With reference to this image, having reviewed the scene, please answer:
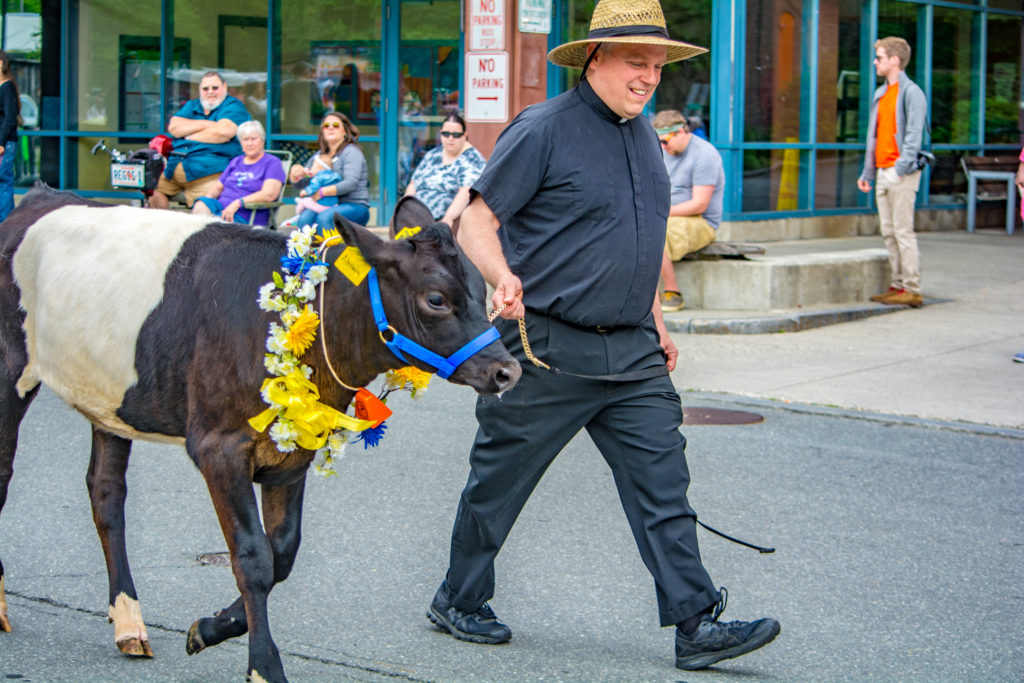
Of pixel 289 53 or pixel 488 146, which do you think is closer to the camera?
pixel 488 146

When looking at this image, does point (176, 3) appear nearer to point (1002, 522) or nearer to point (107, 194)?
point (107, 194)

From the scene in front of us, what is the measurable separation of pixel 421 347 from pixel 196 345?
70cm

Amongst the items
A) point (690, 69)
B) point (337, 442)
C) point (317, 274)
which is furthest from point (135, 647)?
point (690, 69)

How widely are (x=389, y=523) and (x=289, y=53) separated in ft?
40.8

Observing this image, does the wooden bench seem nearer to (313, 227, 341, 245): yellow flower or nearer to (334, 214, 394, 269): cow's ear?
(313, 227, 341, 245): yellow flower

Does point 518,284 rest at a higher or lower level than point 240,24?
lower

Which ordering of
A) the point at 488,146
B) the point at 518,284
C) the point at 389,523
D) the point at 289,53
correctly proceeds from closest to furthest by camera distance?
→ the point at 518,284, the point at 389,523, the point at 488,146, the point at 289,53

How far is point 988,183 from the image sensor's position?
19.4m

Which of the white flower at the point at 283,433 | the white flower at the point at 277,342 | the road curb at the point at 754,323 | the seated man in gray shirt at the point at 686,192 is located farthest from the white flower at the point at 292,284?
the seated man in gray shirt at the point at 686,192

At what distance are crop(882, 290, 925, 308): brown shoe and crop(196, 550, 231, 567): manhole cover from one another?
A: 27.6ft

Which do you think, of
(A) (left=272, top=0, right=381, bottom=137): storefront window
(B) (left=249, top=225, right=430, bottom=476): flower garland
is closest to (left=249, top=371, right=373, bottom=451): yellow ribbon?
(B) (left=249, top=225, right=430, bottom=476): flower garland

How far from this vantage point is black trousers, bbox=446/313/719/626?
4273 millimetres

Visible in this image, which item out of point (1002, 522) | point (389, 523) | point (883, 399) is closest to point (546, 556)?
point (389, 523)

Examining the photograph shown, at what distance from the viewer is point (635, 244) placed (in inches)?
170
